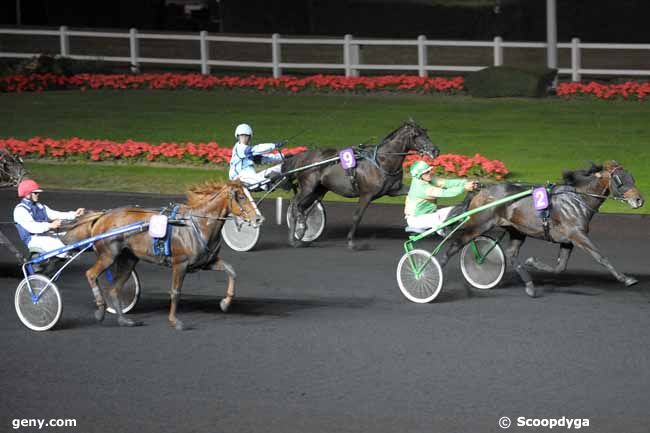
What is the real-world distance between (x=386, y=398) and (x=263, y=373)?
1.12 m

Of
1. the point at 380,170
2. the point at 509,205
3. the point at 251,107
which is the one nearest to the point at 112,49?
the point at 251,107

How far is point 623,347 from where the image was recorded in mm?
9672

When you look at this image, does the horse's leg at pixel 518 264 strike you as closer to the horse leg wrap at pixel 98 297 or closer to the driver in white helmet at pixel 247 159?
the driver in white helmet at pixel 247 159

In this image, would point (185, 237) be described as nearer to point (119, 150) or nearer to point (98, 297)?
point (98, 297)

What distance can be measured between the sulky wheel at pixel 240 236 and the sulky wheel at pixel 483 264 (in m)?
3.28

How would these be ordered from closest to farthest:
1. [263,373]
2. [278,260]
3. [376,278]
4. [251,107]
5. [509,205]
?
[263,373]
[509,205]
[376,278]
[278,260]
[251,107]

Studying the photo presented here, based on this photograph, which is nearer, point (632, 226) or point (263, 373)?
point (263, 373)

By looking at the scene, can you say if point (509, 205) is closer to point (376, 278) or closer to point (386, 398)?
point (376, 278)

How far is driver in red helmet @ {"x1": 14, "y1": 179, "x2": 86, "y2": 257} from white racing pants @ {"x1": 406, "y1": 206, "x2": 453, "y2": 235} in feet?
10.9

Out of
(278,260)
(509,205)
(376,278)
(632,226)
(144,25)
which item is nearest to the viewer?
(509,205)

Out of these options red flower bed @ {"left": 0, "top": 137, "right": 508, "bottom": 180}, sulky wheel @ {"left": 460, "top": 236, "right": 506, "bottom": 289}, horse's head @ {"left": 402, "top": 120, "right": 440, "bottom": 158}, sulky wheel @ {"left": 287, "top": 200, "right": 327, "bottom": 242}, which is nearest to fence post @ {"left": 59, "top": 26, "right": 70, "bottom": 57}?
red flower bed @ {"left": 0, "top": 137, "right": 508, "bottom": 180}

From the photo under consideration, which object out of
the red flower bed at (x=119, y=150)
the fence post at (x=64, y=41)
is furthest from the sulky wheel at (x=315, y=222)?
the fence post at (x=64, y=41)

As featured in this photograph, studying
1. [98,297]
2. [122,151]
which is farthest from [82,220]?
[122,151]

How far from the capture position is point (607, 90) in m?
25.2
